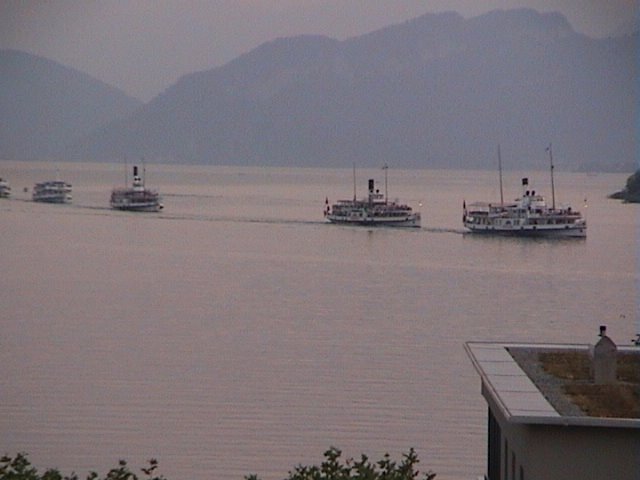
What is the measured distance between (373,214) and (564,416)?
19573 millimetres

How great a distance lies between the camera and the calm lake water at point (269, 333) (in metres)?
6.18

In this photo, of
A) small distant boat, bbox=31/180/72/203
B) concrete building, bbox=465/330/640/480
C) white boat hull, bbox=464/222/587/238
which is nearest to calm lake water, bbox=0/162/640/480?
white boat hull, bbox=464/222/587/238

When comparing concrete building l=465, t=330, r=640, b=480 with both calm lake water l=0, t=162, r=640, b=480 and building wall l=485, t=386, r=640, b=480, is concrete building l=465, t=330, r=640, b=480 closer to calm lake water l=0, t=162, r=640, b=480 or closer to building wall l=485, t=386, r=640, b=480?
building wall l=485, t=386, r=640, b=480

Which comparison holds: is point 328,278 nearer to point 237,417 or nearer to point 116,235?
point 116,235

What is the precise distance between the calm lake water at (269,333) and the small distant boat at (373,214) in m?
0.49

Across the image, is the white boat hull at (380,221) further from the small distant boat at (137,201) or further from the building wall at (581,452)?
the building wall at (581,452)

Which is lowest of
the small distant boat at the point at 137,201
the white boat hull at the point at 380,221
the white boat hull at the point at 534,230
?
the white boat hull at the point at 534,230

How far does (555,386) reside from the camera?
3.53 meters

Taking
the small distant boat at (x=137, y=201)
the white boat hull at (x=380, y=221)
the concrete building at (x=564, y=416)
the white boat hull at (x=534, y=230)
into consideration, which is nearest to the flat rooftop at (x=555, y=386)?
the concrete building at (x=564, y=416)

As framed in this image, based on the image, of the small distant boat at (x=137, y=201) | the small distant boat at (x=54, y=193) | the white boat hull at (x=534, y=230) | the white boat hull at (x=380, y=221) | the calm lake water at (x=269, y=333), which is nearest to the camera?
the calm lake water at (x=269, y=333)

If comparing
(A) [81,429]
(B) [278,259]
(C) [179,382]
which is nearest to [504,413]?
(A) [81,429]

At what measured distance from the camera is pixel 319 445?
6.14 m

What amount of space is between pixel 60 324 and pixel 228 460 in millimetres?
4907

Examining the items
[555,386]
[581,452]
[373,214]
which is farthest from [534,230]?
[581,452]
